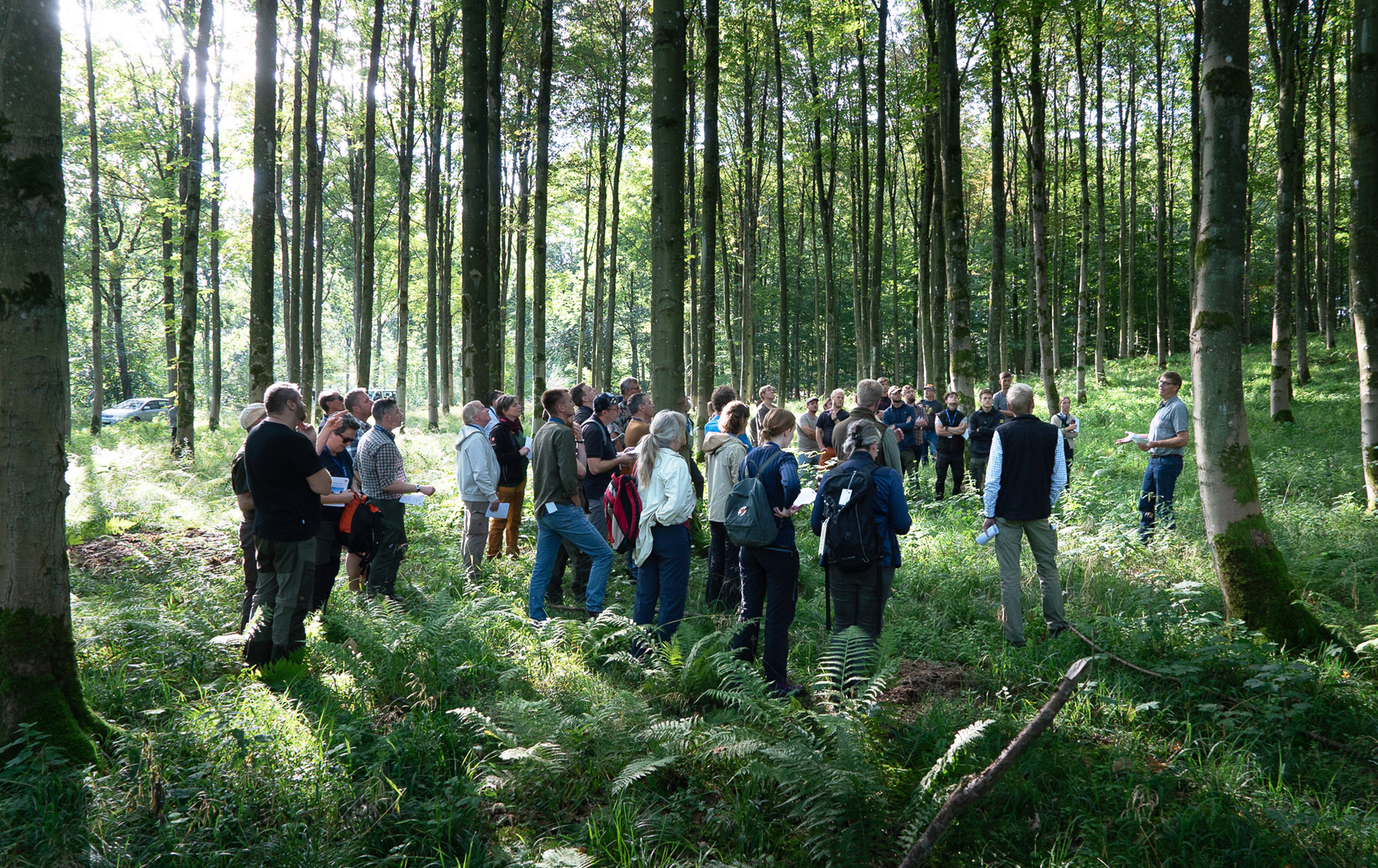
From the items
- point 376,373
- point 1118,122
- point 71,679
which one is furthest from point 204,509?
point 376,373

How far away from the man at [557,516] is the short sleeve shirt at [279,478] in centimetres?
198

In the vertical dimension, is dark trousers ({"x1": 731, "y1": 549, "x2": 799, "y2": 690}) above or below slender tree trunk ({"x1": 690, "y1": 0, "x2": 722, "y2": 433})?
below

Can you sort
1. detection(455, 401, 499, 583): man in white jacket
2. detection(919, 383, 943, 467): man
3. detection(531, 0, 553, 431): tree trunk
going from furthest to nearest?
detection(531, 0, 553, 431): tree trunk → detection(919, 383, 943, 467): man → detection(455, 401, 499, 583): man in white jacket

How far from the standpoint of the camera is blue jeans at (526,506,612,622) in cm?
658

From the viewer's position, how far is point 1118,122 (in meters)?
25.0

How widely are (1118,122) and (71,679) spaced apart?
30509 millimetres

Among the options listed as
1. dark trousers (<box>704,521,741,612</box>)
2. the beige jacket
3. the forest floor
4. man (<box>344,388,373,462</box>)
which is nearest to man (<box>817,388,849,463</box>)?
dark trousers (<box>704,521,741,612</box>)

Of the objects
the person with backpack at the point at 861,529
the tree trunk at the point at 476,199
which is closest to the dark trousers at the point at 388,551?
the tree trunk at the point at 476,199

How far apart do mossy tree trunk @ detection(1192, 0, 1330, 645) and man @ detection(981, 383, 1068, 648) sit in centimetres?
108

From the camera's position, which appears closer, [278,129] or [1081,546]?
[1081,546]

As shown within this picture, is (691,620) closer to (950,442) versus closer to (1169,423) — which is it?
(1169,423)

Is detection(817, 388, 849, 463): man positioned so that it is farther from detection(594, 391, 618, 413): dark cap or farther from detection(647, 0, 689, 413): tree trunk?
detection(647, 0, 689, 413): tree trunk

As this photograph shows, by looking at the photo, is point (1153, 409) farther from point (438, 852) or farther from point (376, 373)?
point (376, 373)

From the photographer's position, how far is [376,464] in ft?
22.4
